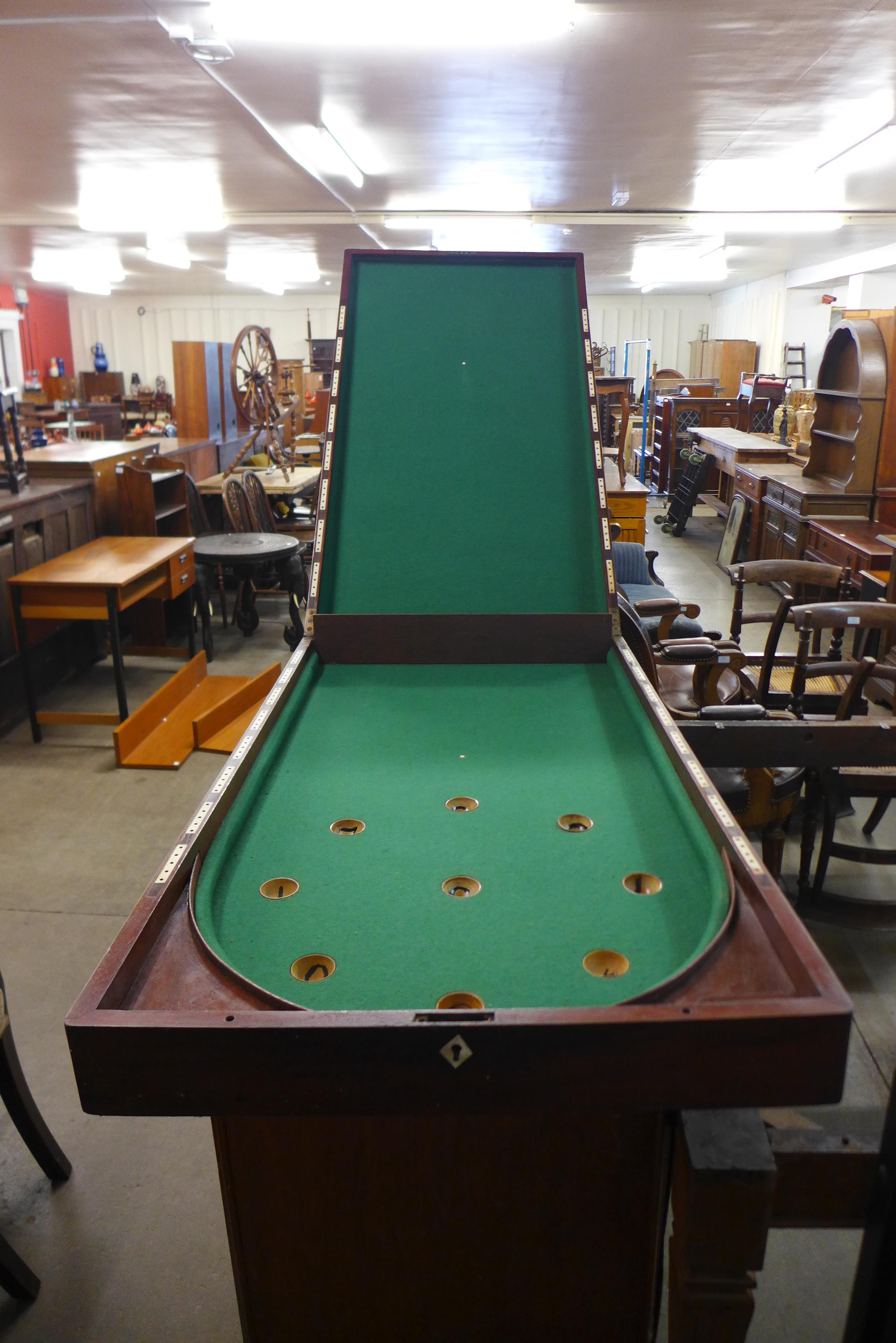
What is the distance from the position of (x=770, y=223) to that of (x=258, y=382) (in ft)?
20.1

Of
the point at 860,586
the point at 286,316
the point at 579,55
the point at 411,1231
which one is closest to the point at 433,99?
the point at 579,55

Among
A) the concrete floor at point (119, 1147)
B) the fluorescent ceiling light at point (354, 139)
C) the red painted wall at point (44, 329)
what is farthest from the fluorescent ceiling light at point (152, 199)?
the red painted wall at point (44, 329)

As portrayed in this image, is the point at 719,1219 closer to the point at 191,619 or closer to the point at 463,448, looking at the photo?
the point at 463,448

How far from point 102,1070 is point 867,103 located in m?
6.87

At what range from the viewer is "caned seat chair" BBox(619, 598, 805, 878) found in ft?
9.16

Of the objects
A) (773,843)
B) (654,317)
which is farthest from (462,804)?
(654,317)

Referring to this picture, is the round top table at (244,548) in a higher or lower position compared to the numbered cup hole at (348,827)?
lower

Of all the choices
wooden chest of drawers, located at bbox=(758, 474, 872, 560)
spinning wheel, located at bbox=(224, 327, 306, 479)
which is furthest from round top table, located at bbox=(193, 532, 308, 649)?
wooden chest of drawers, located at bbox=(758, 474, 872, 560)

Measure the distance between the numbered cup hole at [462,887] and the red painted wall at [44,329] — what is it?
20.2 metres

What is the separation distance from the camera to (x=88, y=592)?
5.04 meters

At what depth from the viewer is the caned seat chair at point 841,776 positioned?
3.27 metres

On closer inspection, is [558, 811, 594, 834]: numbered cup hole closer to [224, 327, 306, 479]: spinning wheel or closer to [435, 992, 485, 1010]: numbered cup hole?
[435, 992, 485, 1010]: numbered cup hole

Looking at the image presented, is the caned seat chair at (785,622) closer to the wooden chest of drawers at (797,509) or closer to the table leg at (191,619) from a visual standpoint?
the wooden chest of drawers at (797,509)

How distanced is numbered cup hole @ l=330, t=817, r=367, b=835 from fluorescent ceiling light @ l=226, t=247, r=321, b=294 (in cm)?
1295
